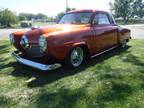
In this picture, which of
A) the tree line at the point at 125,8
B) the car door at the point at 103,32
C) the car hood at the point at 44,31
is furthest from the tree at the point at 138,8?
the car hood at the point at 44,31

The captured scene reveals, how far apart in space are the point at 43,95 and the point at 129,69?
7.99 feet

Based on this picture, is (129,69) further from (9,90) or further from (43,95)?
(9,90)

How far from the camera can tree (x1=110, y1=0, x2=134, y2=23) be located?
74125 mm

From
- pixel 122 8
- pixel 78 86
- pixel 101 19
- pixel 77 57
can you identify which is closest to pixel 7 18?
pixel 122 8

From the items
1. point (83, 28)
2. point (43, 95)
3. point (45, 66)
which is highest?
point (83, 28)

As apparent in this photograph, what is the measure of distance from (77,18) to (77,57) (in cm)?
141

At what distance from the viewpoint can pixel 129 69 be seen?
19.8 feet

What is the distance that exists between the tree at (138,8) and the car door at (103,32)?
73677 mm

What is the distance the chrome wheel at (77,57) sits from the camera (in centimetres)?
611

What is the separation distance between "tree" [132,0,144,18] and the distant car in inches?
2921

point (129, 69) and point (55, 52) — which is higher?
point (55, 52)

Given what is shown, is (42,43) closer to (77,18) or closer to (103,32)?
(77,18)

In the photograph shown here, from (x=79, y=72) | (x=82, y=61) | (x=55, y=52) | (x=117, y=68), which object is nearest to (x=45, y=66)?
(x=55, y=52)

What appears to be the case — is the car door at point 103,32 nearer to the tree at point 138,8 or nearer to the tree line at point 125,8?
the tree line at point 125,8
